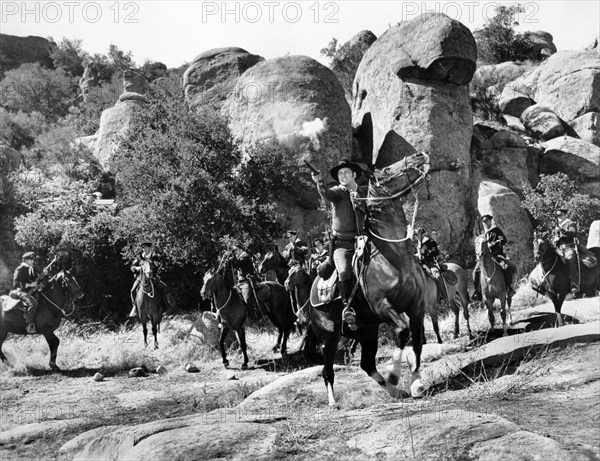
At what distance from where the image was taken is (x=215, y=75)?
32.6 metres

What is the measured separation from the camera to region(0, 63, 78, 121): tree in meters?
54.8

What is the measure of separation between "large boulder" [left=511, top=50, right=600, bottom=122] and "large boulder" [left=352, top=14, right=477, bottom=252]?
27.1 feet

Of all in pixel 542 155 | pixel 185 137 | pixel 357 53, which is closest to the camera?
pixel 185 137

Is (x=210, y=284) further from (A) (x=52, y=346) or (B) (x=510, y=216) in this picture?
(B) (x=510, y=216)

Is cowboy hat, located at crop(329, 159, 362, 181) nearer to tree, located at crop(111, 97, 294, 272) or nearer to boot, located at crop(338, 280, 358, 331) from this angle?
boot, located at crop(338, 280, 358, 331)

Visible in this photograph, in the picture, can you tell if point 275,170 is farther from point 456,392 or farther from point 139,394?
point 456,392

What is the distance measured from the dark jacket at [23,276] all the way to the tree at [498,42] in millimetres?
38160

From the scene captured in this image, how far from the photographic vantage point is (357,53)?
44.4 metres

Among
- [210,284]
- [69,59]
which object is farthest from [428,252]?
[69,59]

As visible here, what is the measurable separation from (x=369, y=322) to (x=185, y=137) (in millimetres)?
15438

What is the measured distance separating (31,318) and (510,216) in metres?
17.1

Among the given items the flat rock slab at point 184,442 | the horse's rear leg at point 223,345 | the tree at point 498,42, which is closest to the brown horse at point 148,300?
the horse's rear leg at point 223,345

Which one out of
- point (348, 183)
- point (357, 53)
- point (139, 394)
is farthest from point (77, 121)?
point (348, 183)

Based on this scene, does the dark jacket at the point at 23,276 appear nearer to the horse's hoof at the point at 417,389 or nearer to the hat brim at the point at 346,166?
the hat brim at the point at 346,166
